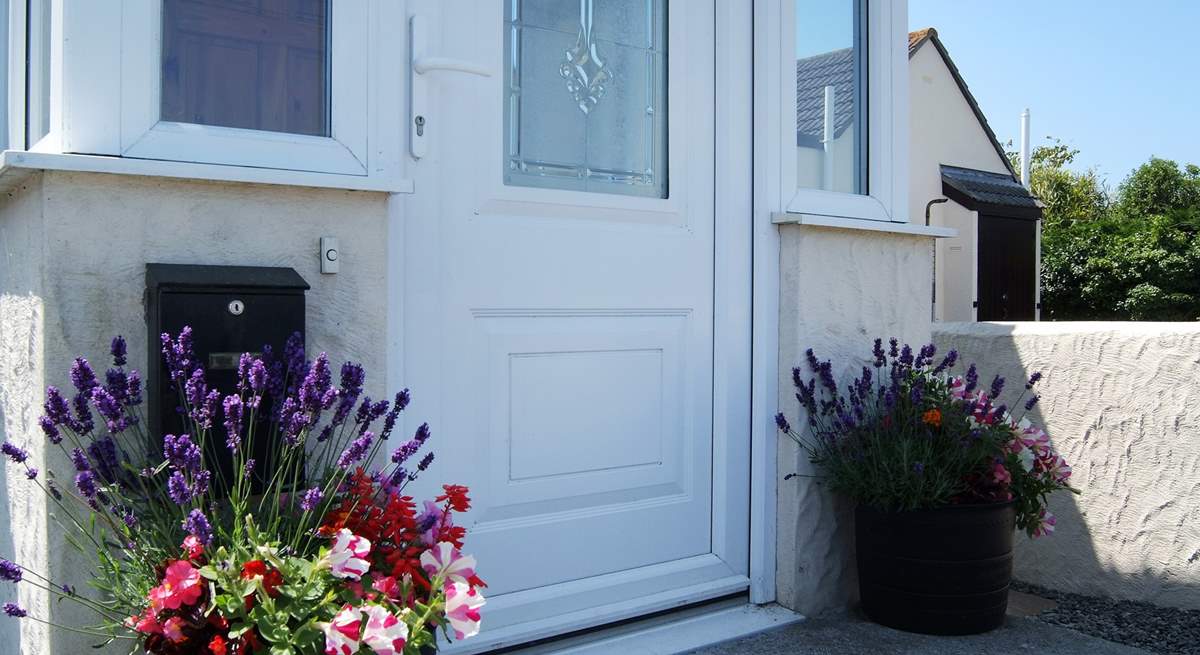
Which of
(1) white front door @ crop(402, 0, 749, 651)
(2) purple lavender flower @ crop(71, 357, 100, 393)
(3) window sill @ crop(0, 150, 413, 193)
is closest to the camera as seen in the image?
(2) purple lavender flower @ crop(71, 357, 100, 393)

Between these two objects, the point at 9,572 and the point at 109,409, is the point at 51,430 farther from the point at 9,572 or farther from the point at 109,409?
the point at 9,572

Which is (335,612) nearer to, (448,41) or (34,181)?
(34,181)

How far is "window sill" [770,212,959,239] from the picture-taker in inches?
121

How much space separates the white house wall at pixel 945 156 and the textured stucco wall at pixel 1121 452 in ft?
36.2

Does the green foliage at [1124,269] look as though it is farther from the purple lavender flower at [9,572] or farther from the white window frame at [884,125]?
the purple lavender flower at [9,572]

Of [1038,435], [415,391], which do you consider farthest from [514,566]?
[1038,435]

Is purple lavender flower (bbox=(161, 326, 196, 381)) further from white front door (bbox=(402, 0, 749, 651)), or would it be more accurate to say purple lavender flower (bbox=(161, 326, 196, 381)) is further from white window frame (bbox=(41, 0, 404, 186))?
white front door (bbox=(402, 0, 749, 651))

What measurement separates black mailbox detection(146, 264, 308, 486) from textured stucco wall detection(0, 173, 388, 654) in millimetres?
71

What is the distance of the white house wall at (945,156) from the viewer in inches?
587

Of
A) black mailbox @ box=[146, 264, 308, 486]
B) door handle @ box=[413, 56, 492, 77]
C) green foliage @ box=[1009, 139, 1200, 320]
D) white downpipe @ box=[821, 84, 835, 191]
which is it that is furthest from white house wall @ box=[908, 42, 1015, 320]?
black mailbox @ box=[146, 264, 308, 486]

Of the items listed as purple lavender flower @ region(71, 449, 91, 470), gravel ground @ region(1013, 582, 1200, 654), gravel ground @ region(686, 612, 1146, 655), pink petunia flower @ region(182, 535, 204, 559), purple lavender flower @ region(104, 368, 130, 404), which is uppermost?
purple lavender flower @ region(104, 368, 130, 404)

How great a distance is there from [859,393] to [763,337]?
0.33 m

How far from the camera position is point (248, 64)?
7.15 ft

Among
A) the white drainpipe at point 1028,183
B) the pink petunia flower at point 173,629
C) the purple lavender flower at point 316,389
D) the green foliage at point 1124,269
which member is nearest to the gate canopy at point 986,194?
the white drainpipe at point 1028,183
